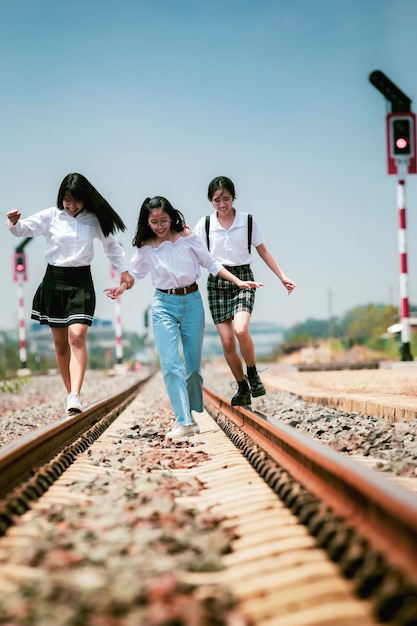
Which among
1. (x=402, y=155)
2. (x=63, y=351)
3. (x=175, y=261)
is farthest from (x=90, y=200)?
(x=402, y=155)

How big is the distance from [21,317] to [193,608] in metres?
22.4

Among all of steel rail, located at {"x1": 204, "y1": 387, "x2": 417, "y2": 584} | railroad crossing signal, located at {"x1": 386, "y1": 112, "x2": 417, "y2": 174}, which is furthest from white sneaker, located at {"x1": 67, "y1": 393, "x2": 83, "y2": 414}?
railroad crossing signal, located at {"x1": 386, "y1": 112, "x2": 417, "y2": 174}

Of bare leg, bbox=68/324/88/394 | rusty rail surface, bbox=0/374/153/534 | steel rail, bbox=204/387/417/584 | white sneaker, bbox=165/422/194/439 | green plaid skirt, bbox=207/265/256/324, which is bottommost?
white sneaker, bbox=165/422/194/439

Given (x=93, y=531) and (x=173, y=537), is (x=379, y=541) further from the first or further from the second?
(x=93, y=531)

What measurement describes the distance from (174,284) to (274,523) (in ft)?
10.7

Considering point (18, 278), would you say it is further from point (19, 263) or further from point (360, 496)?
point (360, 496)

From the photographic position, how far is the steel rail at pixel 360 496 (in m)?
1.93

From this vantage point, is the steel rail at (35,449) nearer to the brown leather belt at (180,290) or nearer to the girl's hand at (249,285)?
the brown leather belt at (180,290)

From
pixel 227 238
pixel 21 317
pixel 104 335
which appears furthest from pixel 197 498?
pixel 104 335

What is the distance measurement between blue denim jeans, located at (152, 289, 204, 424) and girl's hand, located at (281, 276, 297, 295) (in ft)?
2.30

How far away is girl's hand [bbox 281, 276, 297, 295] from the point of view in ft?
19.9

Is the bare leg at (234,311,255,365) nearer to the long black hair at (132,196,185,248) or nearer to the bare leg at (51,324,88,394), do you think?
the long black hair at (132,196,185,248)

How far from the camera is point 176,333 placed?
5840 mm

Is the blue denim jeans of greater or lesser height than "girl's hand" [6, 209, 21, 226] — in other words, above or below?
below
